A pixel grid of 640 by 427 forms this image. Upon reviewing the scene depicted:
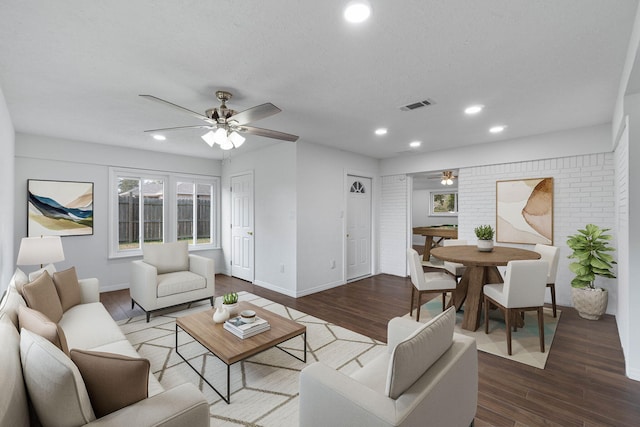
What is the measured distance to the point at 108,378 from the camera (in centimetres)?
117

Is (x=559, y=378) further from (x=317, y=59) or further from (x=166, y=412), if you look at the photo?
(x=317, y=59)

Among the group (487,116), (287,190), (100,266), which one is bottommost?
(100,266)

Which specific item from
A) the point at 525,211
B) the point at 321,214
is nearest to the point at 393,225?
the point at 321,214

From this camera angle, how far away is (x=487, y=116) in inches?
135

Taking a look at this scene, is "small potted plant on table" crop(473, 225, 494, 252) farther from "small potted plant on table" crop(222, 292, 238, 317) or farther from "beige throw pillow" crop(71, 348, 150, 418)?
"beige throw pillow" crop(71, 348, 150, 418)

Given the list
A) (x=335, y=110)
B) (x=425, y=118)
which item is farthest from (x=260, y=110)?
(x=425, y=118)

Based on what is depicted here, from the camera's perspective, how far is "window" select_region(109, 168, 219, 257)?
5.12 metres

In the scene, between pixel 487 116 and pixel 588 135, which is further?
pixel 588 135

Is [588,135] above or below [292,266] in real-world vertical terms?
above

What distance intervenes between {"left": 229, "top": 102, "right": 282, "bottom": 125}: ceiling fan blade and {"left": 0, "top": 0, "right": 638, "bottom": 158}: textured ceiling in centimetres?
28

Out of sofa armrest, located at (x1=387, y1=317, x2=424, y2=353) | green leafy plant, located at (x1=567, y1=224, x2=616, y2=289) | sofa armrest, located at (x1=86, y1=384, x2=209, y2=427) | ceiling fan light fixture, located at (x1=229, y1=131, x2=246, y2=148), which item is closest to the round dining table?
green leafy plant, located at (x1=567, y1=224, x2=616, y2=289)

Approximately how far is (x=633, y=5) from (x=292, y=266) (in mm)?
4167

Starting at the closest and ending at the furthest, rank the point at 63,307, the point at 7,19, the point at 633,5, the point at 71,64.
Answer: the point at 633,5 < the point at 7,19 < the point at 71,64 < the point at 63,307

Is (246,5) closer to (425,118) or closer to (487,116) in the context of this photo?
(425,118)
